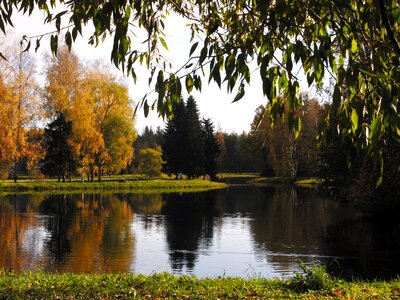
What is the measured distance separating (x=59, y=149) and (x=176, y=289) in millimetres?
42510

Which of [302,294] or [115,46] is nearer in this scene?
[115,46]

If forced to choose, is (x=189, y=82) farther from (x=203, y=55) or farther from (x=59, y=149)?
(x=59, y=149)

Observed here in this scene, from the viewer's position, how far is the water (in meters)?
14.3

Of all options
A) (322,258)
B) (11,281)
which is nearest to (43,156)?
(322,258)

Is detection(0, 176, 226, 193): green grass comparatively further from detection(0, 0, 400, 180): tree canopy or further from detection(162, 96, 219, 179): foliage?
detection(0, 0, 400, 180): tree canopy

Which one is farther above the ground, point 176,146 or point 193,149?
point 176,146

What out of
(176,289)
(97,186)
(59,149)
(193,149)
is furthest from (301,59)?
(193,149)

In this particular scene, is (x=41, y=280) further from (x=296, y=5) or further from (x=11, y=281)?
(x=296, y=5)

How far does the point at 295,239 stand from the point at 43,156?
1354 inches

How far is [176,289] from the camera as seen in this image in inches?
342

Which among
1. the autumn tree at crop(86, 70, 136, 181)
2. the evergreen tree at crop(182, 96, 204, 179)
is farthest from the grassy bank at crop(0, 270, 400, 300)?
the evergreen tree at crop(182, 96, 204, 179)

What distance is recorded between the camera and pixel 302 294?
838cm

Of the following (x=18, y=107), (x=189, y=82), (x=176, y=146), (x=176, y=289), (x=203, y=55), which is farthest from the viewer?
(x=176, y=146)

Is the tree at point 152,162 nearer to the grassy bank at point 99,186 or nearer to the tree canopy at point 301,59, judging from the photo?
the grassy bank at point 99,186
